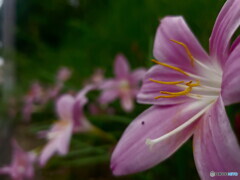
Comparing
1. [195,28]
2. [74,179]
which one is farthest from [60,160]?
[195,28]

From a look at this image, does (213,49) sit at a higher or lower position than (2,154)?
higher

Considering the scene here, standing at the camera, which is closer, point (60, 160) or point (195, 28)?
point (195, 28)

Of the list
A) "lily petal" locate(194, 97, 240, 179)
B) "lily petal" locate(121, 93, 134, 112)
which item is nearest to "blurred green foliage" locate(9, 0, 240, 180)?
"lily petal" locate(121, 93, 134, 112)

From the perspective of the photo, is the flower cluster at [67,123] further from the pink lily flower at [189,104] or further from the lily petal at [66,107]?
the pink lily flower at [189,104]

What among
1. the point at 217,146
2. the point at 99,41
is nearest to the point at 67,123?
the point at 217,146

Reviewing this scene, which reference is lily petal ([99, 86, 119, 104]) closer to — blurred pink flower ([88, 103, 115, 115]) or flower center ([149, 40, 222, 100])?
blurred pink flower ([88, 103, 115, 115])

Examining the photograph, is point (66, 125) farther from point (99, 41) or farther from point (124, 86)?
point (99, 41)

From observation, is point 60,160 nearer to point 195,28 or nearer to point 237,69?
point 195,28
